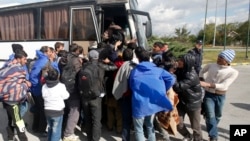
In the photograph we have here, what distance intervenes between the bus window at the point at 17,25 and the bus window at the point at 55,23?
Answer: 54 centimetres

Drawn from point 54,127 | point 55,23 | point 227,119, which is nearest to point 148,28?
point 55,23

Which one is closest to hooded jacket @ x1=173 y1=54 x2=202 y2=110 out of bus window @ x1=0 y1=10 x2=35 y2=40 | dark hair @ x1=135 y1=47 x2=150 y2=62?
dark hair @ x1=135 y1=47 x2=150 y2=62

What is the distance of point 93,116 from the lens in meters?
4.70

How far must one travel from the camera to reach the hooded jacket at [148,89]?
162 inches

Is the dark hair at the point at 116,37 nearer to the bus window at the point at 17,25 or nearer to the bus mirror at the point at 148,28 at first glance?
the bus mirror at the point at 148,28

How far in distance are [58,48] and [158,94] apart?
2880 mm

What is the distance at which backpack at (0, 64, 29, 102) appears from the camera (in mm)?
4496

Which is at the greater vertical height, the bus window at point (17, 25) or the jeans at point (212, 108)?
the bus window at point (17, 25)

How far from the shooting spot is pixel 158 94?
4.14 meters

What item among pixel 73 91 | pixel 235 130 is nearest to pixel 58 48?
pixel 73 91

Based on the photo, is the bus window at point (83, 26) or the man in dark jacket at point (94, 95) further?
the bus window at point (83, 26)

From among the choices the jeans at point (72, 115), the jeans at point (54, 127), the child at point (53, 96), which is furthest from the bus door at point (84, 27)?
the jeans at point (54, 127)

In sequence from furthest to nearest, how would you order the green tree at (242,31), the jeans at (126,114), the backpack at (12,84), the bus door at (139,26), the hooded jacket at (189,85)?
the green tree at (242,31), the bus door at (139,26), the jeans at (126,114), the backpack at (12,84), the hooded jacket at (189,85)

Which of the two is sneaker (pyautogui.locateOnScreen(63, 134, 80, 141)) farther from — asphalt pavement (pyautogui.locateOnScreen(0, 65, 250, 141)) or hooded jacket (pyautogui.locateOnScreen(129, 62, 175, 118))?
hooded jacket (pyautogui.locateOnScreen(129, 62, 175, 118))
